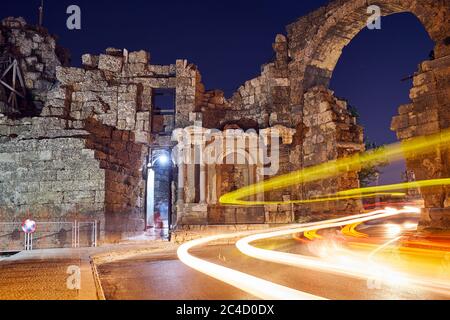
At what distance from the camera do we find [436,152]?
9352 mm

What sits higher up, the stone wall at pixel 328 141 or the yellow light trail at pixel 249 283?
the stone wall at pixel 328 141

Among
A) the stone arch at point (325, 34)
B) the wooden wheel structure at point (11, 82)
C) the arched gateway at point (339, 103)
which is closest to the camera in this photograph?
the arched gateway at point (339, 103)

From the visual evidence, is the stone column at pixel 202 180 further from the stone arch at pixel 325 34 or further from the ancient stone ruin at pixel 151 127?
the stone arch at pixel 325 34

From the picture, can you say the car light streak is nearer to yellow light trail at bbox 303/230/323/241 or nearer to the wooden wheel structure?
yellow light trail at bbox 303/230/323/241

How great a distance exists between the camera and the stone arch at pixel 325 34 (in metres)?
12.7

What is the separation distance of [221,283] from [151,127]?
37.0 ft

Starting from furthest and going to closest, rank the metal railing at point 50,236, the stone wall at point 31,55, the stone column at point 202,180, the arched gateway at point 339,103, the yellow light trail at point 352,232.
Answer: the stone wall at point 31,55, the stone column at point 202,180, the metal railing at point 50,236, the yellow light trail at point 352,232, the arched gateway at point 339,103

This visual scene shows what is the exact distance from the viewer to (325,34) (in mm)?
13867

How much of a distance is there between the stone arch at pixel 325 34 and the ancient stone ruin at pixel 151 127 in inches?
1.7

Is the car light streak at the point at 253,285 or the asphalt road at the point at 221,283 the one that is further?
the asphalt road at the point at 221,283

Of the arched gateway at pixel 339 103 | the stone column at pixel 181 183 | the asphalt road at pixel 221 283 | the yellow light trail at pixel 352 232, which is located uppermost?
the arched gateway at pixel 339 103

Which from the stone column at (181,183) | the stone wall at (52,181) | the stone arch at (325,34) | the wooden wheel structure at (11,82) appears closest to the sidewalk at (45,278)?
the stone wall at (52,181)

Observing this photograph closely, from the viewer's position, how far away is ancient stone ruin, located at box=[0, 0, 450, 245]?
40.7ft
